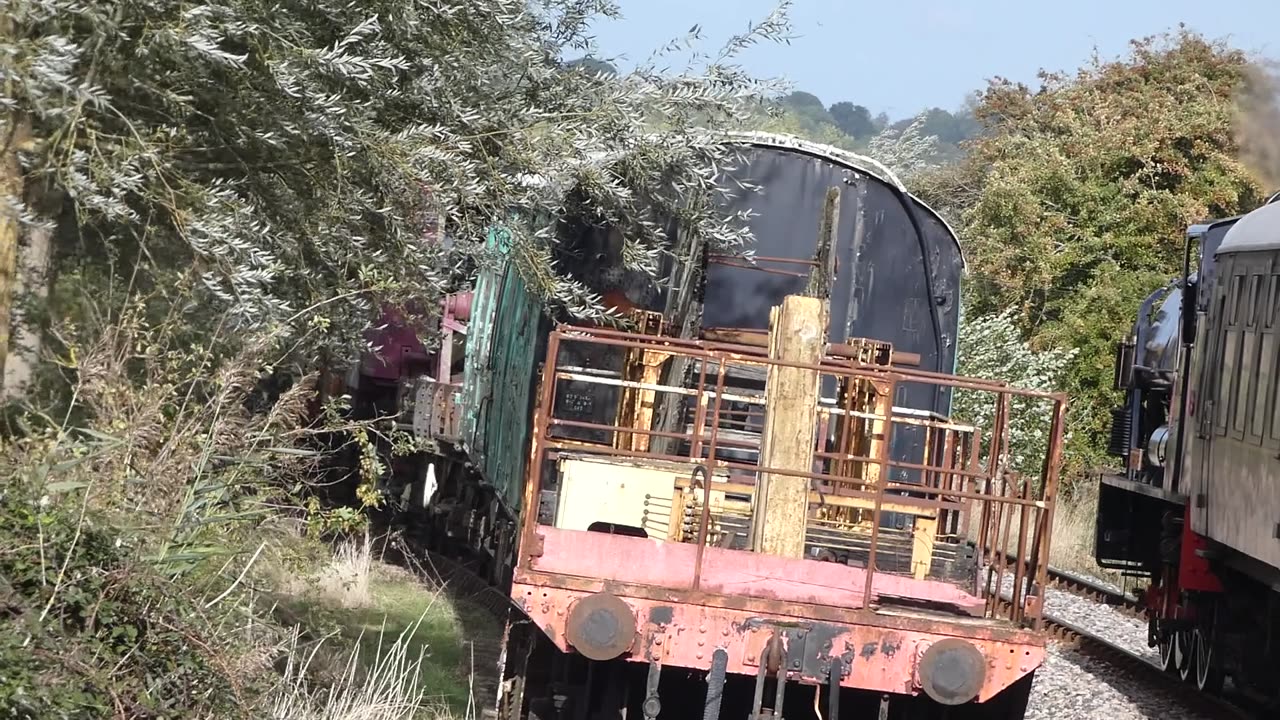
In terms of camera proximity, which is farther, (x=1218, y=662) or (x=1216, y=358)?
(x=1218, y=662)

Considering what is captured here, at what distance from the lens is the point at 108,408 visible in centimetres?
734

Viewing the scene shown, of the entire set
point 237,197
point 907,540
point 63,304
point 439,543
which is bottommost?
point 439,543

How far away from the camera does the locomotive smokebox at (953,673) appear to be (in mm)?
6637

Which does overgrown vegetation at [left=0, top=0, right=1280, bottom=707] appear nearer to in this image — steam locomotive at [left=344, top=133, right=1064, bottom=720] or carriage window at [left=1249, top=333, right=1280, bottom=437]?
steam locomotive at [left=344, top=133, right=1064, bottom=720]

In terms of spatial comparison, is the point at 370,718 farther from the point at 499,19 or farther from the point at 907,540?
the point at 499,19

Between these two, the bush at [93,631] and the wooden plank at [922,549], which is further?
the wooden plank at [922,549]

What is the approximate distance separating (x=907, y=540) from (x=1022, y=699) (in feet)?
5.68

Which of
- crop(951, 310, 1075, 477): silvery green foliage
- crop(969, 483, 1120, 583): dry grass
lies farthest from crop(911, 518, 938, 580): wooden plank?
crop(951, 310, 1075, 477): silvery green foliage

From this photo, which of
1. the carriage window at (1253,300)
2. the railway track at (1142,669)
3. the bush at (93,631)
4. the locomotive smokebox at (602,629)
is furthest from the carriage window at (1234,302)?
the bush at (93,631)

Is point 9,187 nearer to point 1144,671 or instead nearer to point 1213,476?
point 1213,476

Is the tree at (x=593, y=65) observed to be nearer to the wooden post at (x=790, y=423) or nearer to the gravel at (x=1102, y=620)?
the wooden post at (x=790, y=423)

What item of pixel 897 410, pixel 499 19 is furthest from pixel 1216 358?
pixel 499 19

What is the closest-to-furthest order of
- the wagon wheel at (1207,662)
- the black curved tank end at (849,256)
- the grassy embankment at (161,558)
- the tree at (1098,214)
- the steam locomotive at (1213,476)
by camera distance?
the grassy embankment at (161,558)
the steam locomotive at (1213,476)
the black curved tank end at (849,256)
the wagon wheel at (1207,662)
the tree at (1098,214)

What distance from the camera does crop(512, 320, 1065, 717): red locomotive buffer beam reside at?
21.9 ft
